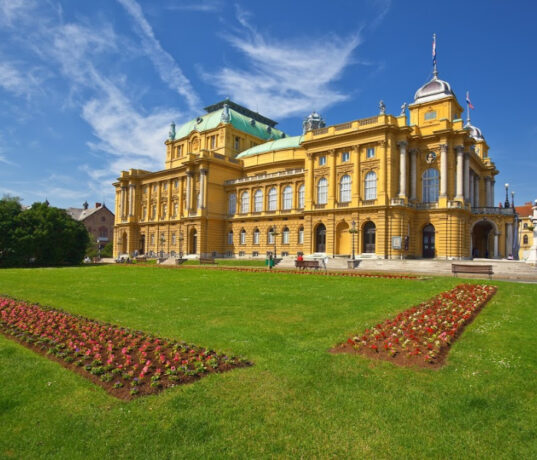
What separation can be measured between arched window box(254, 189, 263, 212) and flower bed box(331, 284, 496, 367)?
46.6m

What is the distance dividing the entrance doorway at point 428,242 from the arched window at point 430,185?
348 cm

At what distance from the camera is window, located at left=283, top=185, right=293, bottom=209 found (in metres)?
56.1

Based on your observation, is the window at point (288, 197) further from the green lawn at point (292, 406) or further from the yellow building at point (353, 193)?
the green lawn at point (292, 406)

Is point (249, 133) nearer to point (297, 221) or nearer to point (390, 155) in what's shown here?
point (297, 221)

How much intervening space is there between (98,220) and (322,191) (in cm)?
7828

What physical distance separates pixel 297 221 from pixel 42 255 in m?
34.7

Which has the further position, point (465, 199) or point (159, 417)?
point (465, 199)

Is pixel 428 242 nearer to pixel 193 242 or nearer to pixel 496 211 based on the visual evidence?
pixel 496 211

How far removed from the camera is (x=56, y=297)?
16.1 m

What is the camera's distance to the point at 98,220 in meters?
105

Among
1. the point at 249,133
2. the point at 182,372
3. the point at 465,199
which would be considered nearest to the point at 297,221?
the point at 465,199

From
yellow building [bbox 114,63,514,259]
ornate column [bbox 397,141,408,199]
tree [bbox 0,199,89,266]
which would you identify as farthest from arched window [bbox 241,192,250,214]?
ornate column [bbox 397,141,408,199]

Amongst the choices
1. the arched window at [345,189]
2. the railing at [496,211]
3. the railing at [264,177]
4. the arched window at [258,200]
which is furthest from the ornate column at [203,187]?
the railing at [496,211]

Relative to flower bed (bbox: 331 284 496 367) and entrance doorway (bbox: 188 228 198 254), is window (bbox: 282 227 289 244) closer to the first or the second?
entrance doorway (bbox: 188 228 198 254)
